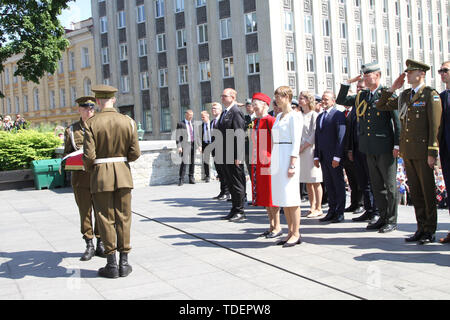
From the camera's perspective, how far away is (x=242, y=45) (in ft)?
128

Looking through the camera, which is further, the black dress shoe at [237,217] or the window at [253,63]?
the window at [253,63]

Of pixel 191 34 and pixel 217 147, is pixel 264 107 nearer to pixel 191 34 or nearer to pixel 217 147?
pixel 217 147

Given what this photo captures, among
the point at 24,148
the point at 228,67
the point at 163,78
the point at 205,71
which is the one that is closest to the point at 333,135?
the point at 24,148

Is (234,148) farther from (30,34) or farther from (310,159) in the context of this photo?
(30,34)

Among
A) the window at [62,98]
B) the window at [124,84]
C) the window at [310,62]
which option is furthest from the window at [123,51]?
the window at [310,62]

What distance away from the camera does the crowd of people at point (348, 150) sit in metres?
6.32

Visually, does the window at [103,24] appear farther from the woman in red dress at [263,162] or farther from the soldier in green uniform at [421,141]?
the soldier in green uniform at [421,141]

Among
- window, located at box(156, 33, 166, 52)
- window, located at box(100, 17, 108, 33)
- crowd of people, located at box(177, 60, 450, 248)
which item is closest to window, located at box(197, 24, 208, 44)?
window, located at box(156, 33, 166, 52)

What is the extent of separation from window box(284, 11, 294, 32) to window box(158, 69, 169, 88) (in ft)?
41.0

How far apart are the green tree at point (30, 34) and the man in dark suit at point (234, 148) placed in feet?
69.1

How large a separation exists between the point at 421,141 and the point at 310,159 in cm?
280

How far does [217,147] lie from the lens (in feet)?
29.4

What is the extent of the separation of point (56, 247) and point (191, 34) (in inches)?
1488

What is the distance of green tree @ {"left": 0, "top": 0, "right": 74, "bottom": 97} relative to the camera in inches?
1057
